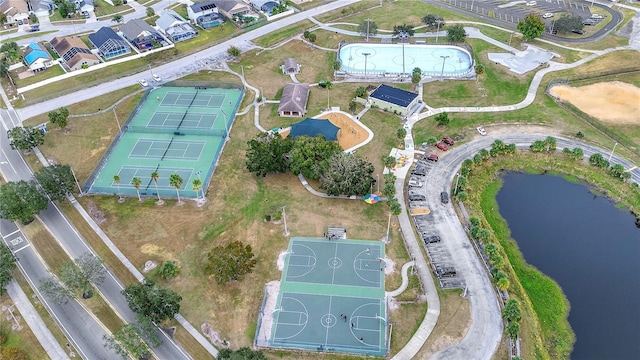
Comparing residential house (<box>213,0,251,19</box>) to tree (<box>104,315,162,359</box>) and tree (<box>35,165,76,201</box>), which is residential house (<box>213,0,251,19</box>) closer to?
tree (<box>35,165,76,201</box>)

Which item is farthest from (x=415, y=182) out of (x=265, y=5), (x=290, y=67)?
(x=265, y=5)

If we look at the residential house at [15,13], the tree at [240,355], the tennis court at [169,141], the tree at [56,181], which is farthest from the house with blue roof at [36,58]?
the tree at [240,355]

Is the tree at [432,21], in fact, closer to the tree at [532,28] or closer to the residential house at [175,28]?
the tree at [532,28]

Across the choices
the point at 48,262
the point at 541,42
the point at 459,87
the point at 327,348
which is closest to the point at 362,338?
the point at 327,348

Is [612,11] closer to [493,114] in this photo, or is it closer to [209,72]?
[493,114]

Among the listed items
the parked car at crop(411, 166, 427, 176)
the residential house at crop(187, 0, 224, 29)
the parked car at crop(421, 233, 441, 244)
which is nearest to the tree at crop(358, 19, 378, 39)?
the residential house at crop(187, 0, 224, 29)
